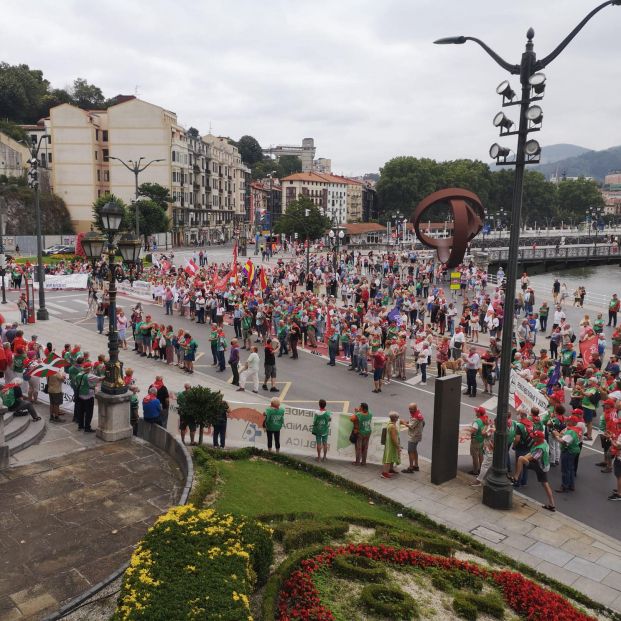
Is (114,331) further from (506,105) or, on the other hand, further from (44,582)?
(506,105)

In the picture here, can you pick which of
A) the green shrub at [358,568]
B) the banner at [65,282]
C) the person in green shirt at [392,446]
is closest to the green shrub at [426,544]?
the green shrub at [358,568]

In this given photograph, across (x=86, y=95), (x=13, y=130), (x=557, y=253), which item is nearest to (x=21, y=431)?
(x=13, y=130)

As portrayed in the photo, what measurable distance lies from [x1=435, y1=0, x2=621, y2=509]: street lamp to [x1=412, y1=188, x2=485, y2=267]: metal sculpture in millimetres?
1901

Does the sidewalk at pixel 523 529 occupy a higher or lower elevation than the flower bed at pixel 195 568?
lower

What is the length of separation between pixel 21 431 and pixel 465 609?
9520mm

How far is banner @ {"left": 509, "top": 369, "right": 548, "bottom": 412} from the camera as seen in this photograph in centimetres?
1430

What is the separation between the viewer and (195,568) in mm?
6582

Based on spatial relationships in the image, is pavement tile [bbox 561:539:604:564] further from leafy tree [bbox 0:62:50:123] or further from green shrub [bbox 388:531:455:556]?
leafy tree [bbox 0:62:50:123]

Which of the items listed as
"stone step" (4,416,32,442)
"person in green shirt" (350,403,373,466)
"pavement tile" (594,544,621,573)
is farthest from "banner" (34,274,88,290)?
"pavement tile" (594,544,621,573)

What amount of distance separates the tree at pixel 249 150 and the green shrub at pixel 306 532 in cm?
15808

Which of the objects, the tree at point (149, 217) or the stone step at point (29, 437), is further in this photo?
the tree at point (149, 217)

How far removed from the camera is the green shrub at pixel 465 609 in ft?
24.9

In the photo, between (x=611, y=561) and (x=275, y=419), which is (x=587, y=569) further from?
(x=275, y=419)

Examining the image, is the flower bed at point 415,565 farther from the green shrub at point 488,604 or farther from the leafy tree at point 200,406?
the leafy tree at point 200,406
